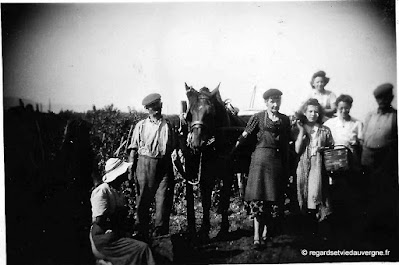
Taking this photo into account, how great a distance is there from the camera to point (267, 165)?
784 cm

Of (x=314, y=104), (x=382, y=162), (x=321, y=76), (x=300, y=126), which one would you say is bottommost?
(x=382, y=162)

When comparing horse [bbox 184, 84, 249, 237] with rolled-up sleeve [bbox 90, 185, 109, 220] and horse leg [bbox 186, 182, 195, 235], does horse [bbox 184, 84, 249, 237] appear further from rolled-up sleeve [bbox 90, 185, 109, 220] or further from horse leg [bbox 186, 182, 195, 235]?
rolled-up sleeve [bbox 90, 185, 109, 220]

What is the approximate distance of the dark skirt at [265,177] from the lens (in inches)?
307

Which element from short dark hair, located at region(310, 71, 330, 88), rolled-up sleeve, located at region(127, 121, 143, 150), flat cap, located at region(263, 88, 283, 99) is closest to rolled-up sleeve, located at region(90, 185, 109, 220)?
rolled-up sleeve, located at region(127, 121, 143, 150)

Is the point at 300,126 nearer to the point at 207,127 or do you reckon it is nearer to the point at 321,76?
the point at 321,76

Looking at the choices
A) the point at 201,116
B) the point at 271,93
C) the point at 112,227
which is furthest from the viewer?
the point at 271,93

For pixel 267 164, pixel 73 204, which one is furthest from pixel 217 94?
pixel 73 204

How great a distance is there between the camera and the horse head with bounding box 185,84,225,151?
25.2ft

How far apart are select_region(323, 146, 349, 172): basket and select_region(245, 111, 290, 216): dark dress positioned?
56 centimetres

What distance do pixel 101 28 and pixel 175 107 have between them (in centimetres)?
150

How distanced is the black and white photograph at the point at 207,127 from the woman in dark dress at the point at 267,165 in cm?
2

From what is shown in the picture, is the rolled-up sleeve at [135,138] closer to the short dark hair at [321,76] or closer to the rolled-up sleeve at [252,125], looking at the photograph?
the rolled-up sleeve at [252,125]

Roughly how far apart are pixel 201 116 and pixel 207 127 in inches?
7.2

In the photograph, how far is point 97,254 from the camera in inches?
286
